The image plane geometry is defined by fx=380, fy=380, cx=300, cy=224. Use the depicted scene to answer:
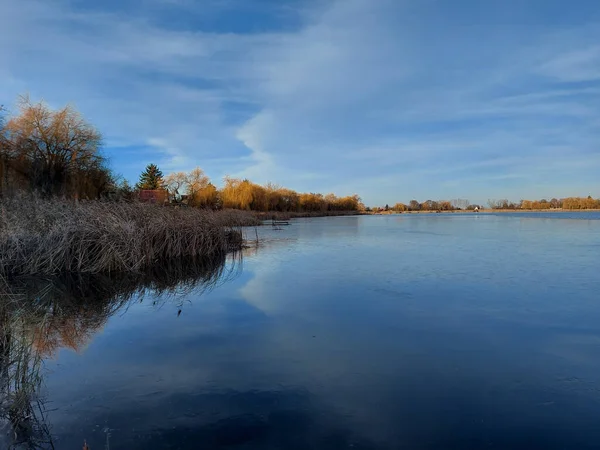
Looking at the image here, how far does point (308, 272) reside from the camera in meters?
9.07

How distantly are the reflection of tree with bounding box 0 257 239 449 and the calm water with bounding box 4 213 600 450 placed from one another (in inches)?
2.7

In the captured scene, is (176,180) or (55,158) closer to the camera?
(55,158)

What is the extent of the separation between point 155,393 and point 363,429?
174cm

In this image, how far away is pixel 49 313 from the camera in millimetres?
5711

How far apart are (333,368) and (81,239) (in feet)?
26.2

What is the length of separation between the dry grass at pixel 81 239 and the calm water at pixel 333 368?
3.09m

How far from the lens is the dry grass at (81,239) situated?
346 inches

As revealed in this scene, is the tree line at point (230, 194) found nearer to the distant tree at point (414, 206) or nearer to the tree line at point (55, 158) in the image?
the tree line at point (55, 158)

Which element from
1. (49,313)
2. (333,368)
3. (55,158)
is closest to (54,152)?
(55,158)

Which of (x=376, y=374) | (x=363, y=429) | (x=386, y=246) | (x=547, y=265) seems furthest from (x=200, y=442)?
(x=386, y=246)

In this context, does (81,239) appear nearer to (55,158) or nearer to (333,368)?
(333,368)

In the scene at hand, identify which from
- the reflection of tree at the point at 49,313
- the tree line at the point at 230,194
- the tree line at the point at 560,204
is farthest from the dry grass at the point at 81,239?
the tree line at the point at 560,204

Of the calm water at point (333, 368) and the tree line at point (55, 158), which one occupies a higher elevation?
the tree line at point (55, 158)

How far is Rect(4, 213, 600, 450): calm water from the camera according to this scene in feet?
8.59
